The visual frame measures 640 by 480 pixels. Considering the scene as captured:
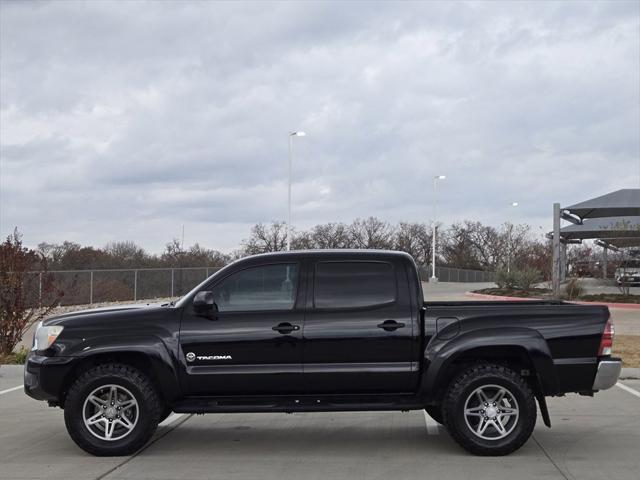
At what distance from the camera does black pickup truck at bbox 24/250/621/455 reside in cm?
712

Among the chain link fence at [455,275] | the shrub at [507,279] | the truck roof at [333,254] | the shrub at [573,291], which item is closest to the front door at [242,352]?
the truck roof at [333,254]

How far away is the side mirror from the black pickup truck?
1 cm

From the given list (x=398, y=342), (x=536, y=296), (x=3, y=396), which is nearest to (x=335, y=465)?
(x=398, y=342)

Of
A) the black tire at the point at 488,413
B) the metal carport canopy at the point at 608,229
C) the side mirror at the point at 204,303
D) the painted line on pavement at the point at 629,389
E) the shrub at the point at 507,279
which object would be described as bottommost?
the painted line on pavement at the point at 629,389

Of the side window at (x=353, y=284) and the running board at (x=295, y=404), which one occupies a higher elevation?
the side window at (x=353, y=284)

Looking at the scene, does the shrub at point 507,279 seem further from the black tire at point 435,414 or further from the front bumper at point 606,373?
the front bumper at point 606,373

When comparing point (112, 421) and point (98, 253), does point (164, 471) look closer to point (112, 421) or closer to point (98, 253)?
point (112, 421)

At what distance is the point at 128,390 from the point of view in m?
7.12

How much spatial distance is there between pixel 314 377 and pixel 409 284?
1229mm

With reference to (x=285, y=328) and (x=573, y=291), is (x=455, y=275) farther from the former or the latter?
(x=285, y=328)

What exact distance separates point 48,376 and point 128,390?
0.76 meters

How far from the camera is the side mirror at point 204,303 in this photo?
706 cm

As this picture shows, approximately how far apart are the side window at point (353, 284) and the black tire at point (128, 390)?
1.74 metres

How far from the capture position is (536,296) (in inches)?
1336
